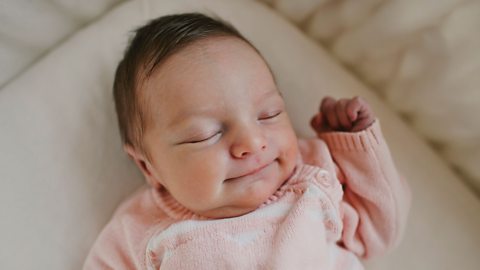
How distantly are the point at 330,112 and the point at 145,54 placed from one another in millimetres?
352

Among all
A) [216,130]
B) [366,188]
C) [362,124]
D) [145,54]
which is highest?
[145,54]

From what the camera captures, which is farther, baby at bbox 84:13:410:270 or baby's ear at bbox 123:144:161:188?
baby's ear at bbox 123:144:161:188

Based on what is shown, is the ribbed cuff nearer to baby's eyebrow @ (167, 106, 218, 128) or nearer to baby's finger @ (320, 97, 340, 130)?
baby's finger @ (320, 97, 340, 130)

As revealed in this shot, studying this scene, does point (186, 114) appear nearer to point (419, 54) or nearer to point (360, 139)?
point (360, 139)

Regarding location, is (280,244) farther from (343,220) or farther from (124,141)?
(124,141)

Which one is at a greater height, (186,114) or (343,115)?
(186,114)

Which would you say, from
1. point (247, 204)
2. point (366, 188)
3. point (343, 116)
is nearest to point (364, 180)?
point (366, 188)

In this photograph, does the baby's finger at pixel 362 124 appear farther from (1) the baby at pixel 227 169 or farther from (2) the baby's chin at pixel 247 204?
(2) the baby's chin at pixel 247 204

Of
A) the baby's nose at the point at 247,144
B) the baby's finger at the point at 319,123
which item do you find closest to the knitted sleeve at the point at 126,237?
the baby's nose at the point at 247,144

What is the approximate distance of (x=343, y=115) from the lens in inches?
41.6

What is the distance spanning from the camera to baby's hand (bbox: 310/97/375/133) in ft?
3.40

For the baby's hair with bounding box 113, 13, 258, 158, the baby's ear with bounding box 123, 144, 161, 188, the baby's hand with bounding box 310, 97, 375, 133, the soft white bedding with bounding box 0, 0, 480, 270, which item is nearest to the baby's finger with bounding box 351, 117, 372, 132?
the baby's hand with bounding box 310, 97, 375, 133

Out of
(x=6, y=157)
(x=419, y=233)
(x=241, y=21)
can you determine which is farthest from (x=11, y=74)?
(x=419, y=233)

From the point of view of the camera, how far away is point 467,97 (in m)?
1.11
